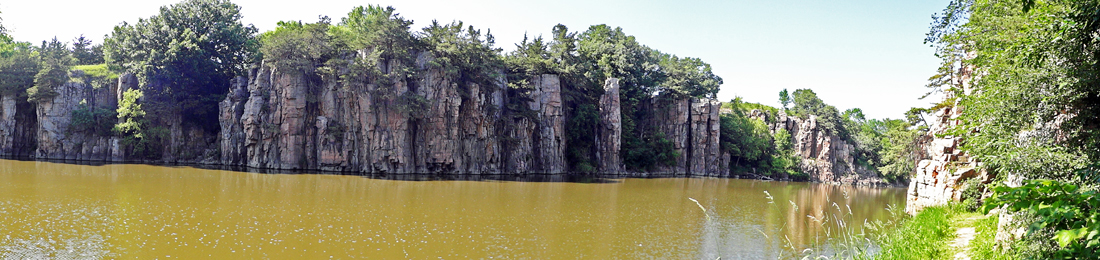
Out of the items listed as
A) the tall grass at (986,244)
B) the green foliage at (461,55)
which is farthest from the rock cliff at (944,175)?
the green foliage at (461,55)

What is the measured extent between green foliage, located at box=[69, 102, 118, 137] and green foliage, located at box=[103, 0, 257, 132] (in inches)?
118

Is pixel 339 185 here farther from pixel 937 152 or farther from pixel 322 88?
pixel 937 152

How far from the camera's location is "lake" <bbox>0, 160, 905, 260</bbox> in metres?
13.5

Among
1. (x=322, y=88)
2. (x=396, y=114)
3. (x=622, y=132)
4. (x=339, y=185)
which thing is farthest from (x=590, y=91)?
(x=339, y=185)

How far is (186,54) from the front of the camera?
4425 cm

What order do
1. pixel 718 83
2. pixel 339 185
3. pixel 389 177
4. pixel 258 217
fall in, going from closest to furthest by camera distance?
pixel 258 217 < pixel 339 185 < pixel 389 177 < pixel 718 83

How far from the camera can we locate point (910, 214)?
18953 mm

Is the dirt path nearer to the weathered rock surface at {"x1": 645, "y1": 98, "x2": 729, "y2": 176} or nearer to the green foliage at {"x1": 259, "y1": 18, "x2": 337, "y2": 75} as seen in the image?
the green foliage at {"x1": 259, "y1": 18, "x2": 337, "y2": 75}

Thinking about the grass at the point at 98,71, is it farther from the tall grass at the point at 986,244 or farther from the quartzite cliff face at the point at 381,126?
the tall grass at the point at 986,244

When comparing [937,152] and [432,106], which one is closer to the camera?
[937,152]

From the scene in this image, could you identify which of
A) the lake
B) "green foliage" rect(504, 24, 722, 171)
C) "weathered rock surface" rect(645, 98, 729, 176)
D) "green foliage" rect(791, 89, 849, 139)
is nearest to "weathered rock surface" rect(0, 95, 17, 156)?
the lake

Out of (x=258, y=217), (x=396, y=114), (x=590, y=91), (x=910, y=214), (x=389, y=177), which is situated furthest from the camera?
(x=590, y=91)

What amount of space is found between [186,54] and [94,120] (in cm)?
805

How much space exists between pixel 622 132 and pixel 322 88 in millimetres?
24099
